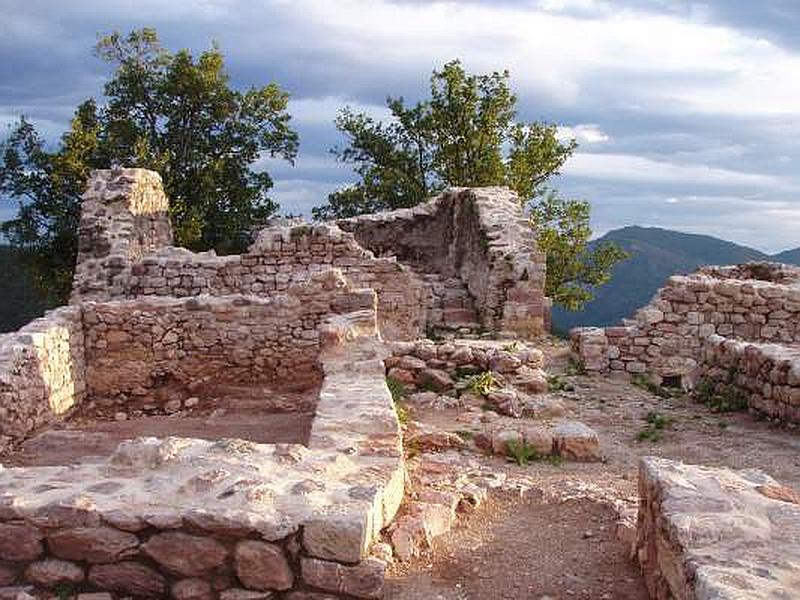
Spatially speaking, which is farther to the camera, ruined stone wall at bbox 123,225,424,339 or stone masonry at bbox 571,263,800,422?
ruined stone wall at bbox 123,225,424,339

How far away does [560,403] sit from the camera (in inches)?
322

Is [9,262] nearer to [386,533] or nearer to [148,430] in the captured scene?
[148,430]

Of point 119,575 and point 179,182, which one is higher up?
point 179,182

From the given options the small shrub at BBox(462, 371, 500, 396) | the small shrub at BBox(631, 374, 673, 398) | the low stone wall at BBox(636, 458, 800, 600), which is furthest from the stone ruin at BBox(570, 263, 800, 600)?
the small shrub at BBox(462, 371, 500, 396)

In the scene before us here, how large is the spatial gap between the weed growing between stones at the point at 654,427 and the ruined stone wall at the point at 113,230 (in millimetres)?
8200

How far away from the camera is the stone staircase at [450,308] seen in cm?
1423

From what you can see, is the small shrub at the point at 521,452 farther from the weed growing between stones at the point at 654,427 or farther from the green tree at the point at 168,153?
the green tree at the point at 168,153

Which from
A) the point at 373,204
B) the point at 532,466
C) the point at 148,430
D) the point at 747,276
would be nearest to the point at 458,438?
the point at 532,466

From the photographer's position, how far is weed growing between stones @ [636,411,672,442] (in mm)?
7637

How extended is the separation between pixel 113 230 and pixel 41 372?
615 cm

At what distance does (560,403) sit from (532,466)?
1.89m

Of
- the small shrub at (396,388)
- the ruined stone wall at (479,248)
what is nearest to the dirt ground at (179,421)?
the small shrub at (396,388)

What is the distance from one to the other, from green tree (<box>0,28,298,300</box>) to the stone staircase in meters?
7.64

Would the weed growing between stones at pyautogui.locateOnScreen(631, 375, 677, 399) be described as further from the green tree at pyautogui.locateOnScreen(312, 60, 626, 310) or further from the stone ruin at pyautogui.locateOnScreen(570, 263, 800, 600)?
the green tree at pyautogui.locateOnScreen(312, 60, 626, 310)
